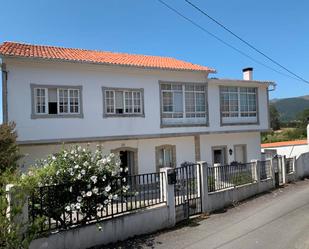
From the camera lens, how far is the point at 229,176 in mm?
13844

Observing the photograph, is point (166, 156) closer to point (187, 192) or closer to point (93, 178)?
point (187, 192)

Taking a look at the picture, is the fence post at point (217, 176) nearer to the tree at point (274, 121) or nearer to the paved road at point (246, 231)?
the paved road at point (246, 231)

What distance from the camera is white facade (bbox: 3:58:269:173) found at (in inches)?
657

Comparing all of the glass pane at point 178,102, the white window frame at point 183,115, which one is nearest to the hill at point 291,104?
the white window frame at point 183,115

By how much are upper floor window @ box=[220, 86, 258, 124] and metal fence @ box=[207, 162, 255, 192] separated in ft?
26.9

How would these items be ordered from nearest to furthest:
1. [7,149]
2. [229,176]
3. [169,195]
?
[169,195]
[7,149]
[229,176]

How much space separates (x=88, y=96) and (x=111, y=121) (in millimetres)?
1750

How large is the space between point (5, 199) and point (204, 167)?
6945 mm

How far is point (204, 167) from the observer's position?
12.1 meters

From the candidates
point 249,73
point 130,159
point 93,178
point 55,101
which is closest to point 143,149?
point 130,159

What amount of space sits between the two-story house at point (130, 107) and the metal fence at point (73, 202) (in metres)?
8.72

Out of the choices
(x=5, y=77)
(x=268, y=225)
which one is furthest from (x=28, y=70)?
(x=268, y=225)

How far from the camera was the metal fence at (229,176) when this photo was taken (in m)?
12.8

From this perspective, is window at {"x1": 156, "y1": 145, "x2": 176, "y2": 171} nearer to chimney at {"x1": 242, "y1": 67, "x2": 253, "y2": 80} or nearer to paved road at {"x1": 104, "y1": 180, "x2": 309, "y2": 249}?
paved road at {"x1": 104, "y1": 180, "x2": 309, "y2": 249}
